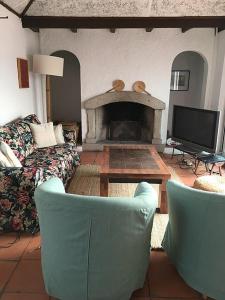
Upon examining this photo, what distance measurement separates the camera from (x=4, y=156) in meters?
2.58

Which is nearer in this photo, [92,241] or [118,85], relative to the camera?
[92,241]

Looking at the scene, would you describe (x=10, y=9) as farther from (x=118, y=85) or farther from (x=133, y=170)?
(x=133, y=170)

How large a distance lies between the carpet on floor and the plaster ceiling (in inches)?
104

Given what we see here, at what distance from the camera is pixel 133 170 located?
285 centimetres

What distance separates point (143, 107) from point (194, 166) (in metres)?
1.99

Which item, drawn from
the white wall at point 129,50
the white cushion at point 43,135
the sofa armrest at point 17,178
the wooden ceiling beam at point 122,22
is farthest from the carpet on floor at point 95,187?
the wooden ceiling beam at point 122,22

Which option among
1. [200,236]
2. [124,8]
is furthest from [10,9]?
[200,236]

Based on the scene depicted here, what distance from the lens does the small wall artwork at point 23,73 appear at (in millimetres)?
4195

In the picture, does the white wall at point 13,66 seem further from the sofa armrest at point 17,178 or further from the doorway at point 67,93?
the sofa armrest at point 17,178

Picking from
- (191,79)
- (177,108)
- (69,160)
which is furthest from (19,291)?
(191,79)

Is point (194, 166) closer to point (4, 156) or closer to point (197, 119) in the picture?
point (197, 119)

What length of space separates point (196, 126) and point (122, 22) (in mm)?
2210

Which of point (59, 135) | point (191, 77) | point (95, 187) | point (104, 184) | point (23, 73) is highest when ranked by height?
point (191, 77)

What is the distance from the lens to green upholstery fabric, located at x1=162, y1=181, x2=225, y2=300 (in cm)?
153
